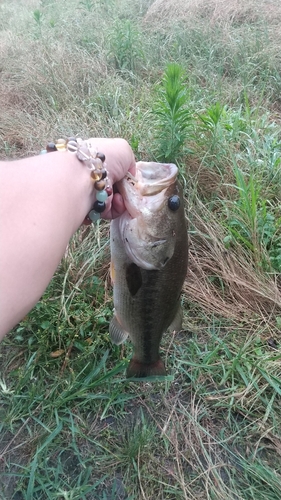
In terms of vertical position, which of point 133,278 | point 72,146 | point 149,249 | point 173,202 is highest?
point 72,146

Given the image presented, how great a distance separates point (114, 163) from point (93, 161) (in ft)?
0.43

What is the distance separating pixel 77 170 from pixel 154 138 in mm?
2164

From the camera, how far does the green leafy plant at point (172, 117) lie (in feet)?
9.29

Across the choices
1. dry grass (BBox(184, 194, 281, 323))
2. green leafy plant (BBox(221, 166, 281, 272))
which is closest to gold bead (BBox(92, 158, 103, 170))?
dry grass (BBox(184, 194, 281, 323))

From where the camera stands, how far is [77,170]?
1438 mm

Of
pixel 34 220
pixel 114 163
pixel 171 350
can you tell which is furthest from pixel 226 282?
pixel 34 220

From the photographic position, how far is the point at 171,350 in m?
2.52

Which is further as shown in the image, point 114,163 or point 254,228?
point 254,228

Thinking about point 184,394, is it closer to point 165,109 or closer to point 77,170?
point 77,170

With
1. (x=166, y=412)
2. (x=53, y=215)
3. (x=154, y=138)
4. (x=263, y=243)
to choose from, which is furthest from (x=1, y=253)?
(x=154, y=138)

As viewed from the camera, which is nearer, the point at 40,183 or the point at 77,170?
the point at 40,183

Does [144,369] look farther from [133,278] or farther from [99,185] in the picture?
[99,185]

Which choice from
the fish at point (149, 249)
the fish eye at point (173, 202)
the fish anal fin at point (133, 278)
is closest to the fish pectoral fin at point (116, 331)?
the fish at point (149, 249)

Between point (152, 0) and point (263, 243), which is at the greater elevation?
point (152, 0)
